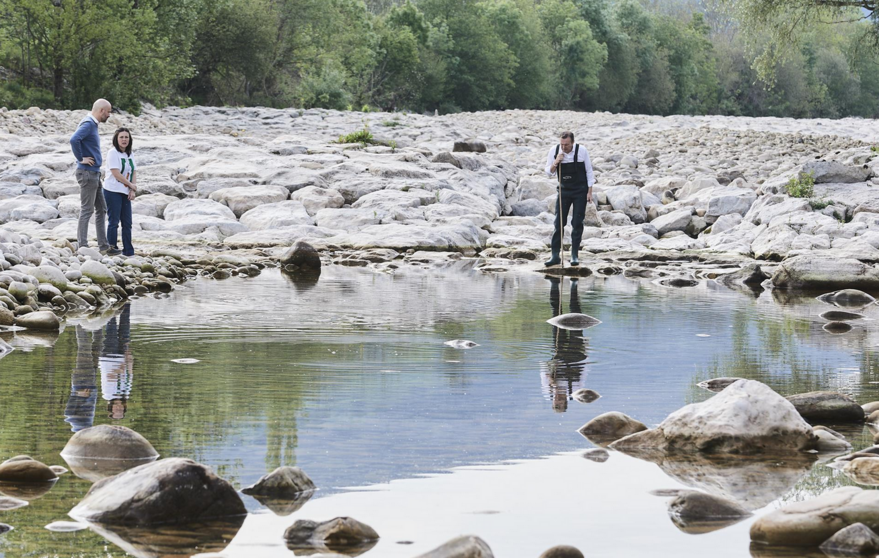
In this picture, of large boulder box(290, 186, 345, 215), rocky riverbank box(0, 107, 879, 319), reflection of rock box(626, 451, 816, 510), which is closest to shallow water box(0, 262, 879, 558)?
reflection of rock box(626, 451, 816, 510)

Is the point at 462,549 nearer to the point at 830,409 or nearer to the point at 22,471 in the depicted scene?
the point at 22,471

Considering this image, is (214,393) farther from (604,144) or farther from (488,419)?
(604,144)

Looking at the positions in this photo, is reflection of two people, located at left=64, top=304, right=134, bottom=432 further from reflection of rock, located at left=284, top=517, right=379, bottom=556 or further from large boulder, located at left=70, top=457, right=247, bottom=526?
reflection of rock, located at left=284, top=517, right=379, bottom=556

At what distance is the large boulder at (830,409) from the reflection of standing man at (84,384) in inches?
139

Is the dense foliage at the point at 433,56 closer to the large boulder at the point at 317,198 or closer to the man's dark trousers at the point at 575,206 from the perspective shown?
the large boulder at the point at 317,198

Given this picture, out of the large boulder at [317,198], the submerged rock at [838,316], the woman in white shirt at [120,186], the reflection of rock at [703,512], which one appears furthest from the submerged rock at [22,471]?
the large boulder at [317,198]

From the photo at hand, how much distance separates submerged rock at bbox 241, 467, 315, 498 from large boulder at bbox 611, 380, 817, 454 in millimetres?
1535

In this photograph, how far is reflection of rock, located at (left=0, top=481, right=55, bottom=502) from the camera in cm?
386

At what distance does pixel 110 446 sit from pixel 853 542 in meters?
2.83

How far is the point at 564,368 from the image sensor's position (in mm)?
7145

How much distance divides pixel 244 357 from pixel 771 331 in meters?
4.70

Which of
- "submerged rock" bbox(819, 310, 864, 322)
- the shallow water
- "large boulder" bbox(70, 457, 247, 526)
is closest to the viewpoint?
"large boulder" bbox(70, 457, 247, 526)

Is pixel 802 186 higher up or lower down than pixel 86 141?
lower down

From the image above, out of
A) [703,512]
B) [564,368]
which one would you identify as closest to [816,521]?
[703,512]
